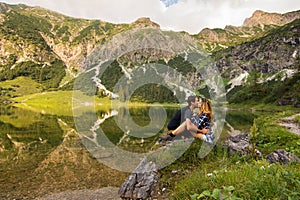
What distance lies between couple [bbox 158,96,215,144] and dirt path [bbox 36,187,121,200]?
5.40 m

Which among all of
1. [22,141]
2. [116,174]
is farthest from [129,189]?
[22,141]

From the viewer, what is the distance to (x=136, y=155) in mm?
26047

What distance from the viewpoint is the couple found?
1278 cm

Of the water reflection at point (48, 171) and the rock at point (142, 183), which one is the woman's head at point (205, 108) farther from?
the water reflection at point (48, 171)

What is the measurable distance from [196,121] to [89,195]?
8.00 metres

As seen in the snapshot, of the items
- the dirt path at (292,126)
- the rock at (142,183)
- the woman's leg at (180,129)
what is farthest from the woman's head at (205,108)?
the dirt path at (292,126)

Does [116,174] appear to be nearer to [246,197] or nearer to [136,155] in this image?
[136,155]

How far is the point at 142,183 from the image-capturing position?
41.0ft

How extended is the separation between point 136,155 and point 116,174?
6910 mm

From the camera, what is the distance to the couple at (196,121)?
12781 mm

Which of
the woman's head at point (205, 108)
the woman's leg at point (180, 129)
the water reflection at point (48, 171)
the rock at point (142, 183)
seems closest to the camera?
the rock at point (142, 183)

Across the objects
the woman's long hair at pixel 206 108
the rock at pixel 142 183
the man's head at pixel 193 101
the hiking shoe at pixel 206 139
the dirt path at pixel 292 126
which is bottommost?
the rock at pixel 142 183

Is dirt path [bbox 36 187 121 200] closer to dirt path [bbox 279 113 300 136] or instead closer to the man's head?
the man's head

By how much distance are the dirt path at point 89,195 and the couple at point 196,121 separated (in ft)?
17.7
